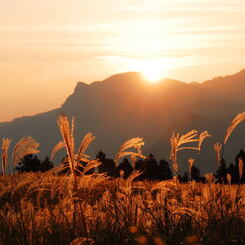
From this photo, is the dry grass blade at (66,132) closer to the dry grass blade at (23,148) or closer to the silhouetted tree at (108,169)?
the dry grass blade at (23,148)

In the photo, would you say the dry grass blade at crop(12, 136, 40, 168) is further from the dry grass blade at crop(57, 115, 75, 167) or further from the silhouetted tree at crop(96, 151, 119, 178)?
the dry grass blade at crop(57, 115, 75, 167)

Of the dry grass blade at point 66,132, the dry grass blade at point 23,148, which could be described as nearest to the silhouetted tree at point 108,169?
the dry grass blade at point 23,148

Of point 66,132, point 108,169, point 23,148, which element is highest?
point 66,132

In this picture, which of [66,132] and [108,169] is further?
[108,169]

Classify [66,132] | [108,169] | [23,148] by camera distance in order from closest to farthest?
[66,132] < [23,148] < [108,169]

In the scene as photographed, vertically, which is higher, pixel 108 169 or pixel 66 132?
pixel 66 132

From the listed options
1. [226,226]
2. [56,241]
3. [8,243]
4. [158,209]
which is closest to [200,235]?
[226,226]

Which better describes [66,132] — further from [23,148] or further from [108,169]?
[108,169]

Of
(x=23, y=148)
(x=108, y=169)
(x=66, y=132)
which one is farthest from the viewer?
(x=108, y=169)

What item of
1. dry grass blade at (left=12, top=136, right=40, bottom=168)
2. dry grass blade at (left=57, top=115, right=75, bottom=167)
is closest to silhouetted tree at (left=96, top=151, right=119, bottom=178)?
dry grass blade at (left=12, top=136, right=40, bottom=168)

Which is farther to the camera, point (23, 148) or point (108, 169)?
point (108, 169)

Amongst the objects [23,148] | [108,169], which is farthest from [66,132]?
[108,169]

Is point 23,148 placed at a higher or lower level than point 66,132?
lower

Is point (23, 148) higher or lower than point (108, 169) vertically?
higher
